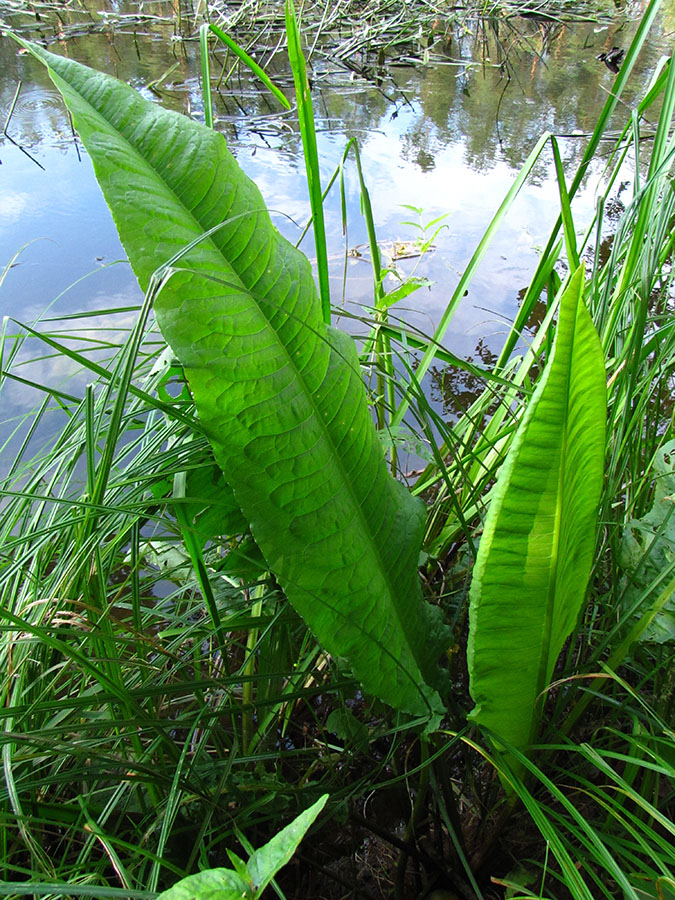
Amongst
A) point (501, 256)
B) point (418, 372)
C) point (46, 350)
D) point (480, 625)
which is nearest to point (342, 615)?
point (480, 625)

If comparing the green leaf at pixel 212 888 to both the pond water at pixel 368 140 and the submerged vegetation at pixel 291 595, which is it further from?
the pond water at pixel 368 140

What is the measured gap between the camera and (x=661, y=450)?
0.87 metres

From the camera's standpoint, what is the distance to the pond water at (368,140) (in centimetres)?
235

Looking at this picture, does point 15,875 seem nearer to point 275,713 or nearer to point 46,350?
point 275,713

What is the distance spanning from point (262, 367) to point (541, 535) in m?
0.33

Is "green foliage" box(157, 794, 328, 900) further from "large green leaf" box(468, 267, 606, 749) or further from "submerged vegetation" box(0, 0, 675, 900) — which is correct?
"large green leaf" box(468, 267, 606, 749)

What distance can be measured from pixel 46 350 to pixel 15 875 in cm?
149

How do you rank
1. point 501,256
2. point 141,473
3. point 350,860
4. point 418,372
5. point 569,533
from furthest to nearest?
point 501,256
point 418,372
point 350,860
point 141,473
point 569,533

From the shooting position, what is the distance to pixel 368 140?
12.3 feet

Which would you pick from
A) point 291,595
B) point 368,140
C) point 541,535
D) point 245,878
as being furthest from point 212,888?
point 368,140

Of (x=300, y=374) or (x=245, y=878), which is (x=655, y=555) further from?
(x=245, y=878)

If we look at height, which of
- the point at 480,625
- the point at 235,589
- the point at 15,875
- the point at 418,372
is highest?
the point at 418,372

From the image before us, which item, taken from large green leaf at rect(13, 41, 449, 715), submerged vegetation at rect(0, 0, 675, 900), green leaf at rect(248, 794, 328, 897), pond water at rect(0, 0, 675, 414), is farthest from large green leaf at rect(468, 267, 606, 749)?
pond water at rect(0, 0, 675, 414)

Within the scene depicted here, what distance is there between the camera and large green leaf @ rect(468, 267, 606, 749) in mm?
604
